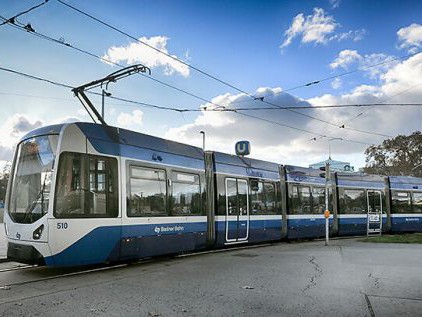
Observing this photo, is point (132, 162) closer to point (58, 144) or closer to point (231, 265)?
point (58, 144)

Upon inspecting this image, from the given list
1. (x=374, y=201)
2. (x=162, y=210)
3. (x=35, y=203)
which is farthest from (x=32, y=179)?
(x=374, y=201)

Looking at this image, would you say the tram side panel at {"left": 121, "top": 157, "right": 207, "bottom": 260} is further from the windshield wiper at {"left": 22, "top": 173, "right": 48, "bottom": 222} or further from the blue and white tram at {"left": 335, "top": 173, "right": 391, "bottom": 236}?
the blue and white tram at {"left": 335, "top": 173, "right": 391, "bottom": 236}

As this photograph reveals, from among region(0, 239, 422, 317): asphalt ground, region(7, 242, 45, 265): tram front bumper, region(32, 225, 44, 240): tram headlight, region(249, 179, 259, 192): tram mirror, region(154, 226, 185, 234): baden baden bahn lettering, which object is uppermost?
region(249, 179, 259, 192): tram mirror

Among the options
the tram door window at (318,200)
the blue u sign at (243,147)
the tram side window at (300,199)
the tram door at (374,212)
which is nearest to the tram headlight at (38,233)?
the blue u sign at (243,147)

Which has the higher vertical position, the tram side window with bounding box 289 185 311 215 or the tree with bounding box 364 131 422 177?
the tree with bounding box 364 131 422 177

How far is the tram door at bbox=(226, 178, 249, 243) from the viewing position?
48.9 ft

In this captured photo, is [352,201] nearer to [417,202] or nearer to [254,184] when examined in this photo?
[417,202]

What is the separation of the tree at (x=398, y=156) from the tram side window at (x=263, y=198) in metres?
42.3

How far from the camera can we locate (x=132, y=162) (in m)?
11.1

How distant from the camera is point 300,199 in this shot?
1972 centimetres

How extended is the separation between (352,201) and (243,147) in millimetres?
7143

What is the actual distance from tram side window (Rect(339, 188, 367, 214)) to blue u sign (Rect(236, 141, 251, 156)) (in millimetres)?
5987

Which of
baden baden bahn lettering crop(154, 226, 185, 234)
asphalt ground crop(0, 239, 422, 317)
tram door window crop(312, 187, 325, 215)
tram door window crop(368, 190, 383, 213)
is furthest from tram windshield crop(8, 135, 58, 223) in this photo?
tram door window crop(368, 190, 383, 213)

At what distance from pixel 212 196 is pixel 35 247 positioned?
20.6 feet
